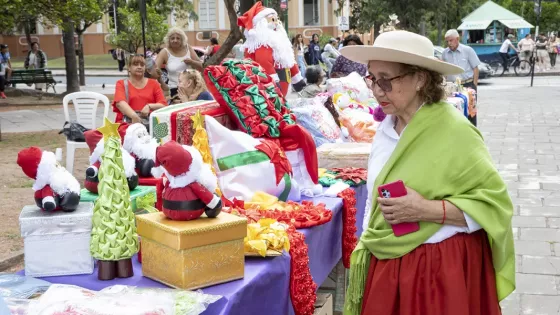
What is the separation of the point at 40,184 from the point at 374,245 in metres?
1.18

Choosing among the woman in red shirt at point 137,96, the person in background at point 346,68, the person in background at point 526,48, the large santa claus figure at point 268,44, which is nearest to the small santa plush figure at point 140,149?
the large santa claus figure at point 268,44

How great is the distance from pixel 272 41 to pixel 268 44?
49 mm

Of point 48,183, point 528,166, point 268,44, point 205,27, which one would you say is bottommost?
point 528,166

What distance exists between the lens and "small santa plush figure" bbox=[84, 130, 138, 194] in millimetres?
2979

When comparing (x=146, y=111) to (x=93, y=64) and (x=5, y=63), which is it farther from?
(x=93, y=64)

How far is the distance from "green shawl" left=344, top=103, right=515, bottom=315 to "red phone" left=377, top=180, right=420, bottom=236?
2cm

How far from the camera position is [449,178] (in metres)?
2.36

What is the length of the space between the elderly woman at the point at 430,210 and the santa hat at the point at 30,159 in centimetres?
118

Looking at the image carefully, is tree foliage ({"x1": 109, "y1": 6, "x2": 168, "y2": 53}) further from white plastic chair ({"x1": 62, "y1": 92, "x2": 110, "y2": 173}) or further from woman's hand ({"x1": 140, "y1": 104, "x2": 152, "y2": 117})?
woman's hand ({"x1": 140, "y1": 104, "x2": 152, "y2": 117})

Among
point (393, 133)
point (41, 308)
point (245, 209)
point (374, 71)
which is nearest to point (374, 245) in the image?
point (393, 133)

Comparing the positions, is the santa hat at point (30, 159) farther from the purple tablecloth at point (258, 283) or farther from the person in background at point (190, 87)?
the person in background at point (190, 87)

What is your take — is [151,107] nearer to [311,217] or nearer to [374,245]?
[311,217]

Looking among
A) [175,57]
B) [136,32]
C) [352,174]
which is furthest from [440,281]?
[136,32]

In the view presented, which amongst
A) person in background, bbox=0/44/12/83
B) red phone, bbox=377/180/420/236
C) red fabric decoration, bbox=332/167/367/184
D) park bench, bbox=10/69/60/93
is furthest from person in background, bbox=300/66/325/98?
park bench, bbox=10/69/60/93
